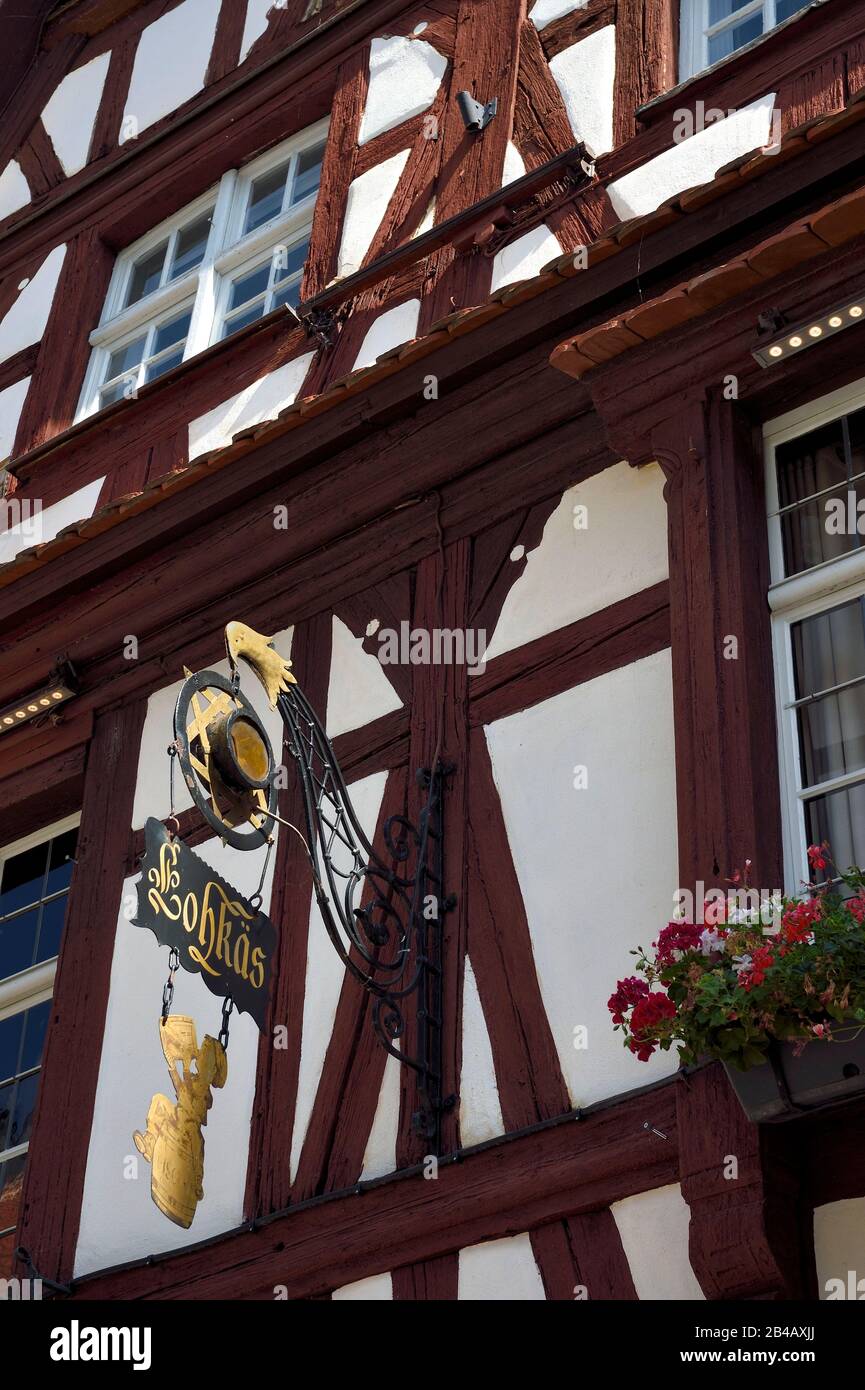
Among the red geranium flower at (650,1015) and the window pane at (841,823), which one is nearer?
the red geranium flower at (650,1015)

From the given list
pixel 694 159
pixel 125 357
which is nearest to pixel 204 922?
pixel 694 159

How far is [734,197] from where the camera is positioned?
6664mm

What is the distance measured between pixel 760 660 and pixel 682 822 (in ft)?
1.86

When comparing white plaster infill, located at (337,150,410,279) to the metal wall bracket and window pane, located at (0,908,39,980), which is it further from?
window pane, located at (0,908,39,980)

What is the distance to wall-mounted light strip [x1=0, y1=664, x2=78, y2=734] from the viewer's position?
8070 mm

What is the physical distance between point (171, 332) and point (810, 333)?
4220 millimetres

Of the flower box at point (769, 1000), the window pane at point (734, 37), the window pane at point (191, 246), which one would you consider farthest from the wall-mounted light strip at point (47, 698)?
the flower box at point (769, 1000)

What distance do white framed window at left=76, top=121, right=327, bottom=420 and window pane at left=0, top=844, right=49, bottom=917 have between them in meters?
2.09

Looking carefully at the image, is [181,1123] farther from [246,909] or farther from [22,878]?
[22,878]

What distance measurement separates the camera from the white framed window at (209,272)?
9.20 m

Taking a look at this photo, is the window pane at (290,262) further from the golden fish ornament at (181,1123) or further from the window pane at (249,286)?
the golden fish ornament at (181,1123)

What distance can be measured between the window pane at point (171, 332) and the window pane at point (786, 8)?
119 inches

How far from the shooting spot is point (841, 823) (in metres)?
5.60
